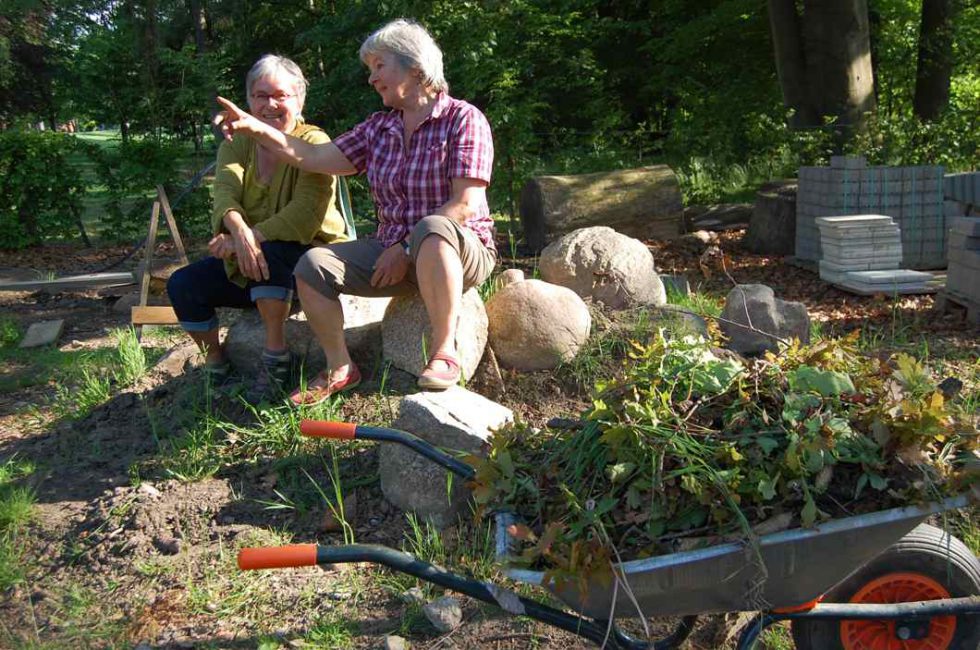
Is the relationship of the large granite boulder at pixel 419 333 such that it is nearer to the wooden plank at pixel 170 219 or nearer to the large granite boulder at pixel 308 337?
the large granite boulder at pixel 308 337

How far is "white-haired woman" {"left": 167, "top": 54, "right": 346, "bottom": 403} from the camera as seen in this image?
3.81 metres

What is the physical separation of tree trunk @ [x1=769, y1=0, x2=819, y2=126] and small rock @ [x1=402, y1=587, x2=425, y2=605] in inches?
327

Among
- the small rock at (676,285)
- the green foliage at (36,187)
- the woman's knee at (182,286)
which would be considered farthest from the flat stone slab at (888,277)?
the green foliage at (36,187)

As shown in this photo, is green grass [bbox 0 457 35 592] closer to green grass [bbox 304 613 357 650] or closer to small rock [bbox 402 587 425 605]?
green grass [bbox 304 613 357 650]

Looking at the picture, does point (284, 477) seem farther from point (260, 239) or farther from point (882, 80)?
point (882, 80)

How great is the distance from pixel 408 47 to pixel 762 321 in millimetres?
2435

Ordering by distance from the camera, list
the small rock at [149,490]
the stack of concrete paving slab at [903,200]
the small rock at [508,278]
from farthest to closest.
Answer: the stack of concrete paving slab at [903,200] < the small rock at [508,278] < the small rock at [149,490]

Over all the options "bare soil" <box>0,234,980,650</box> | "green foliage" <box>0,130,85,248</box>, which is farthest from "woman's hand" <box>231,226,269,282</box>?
"green foliage" <box>0,130,85,248</box>

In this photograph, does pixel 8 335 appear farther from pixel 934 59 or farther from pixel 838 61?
pixel 934 59

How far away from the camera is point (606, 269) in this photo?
4680 mm

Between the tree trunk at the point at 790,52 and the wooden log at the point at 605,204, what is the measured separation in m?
2.55

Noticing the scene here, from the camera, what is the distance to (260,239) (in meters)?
3.81

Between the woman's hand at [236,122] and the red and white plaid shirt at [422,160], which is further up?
the woman's hand at [236,122]

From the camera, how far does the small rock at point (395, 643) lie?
254 cm
